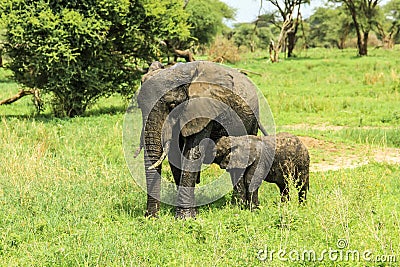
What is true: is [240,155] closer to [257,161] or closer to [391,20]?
[257,161]

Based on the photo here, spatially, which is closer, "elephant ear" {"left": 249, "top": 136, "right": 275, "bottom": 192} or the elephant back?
the elephant back

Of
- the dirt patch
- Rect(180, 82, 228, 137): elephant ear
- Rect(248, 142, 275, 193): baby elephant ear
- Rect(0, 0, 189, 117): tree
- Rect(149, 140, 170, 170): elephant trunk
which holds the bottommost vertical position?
the dirt patch

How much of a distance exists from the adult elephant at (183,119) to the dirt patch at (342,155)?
132 inches

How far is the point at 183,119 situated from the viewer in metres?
6.19

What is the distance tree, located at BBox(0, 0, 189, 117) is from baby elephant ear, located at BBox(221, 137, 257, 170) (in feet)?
25.3

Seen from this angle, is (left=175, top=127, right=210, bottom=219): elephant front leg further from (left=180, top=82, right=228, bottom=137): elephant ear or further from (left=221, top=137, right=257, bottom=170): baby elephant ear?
(left=221, top=137, right=257, bottom=170): baby elephant ear

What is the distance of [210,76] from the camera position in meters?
6.58


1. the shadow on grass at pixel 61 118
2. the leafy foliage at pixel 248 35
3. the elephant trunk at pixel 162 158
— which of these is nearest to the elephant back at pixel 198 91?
the elephant trunk at pixel 162 158

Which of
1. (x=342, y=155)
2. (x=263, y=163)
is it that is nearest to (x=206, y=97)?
(x=263, y=163)

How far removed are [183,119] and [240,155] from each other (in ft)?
2.77

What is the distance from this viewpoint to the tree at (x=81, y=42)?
515 inches

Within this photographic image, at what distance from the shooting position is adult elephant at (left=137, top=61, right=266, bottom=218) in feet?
19.9

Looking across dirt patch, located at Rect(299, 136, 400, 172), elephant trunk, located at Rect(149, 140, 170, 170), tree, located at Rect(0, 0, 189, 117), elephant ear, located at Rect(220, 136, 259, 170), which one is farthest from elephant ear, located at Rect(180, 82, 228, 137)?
tree, located at Rect(0, 0, 189, 117)

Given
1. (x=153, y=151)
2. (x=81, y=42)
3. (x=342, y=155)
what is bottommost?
(x=342, y=155)
